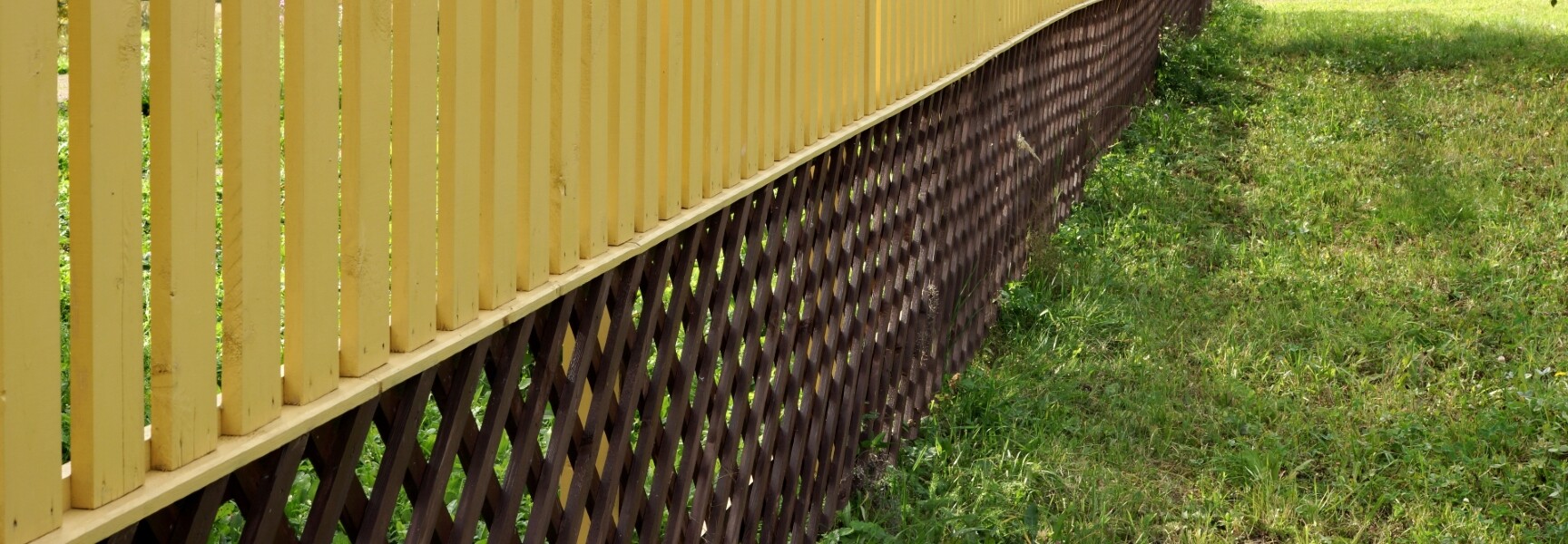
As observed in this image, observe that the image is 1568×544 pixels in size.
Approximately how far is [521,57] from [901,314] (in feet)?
9.71

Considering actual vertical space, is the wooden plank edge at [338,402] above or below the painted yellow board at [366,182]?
below

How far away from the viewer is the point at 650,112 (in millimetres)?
3094

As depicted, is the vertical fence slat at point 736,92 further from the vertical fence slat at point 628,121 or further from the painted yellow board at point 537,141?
the painted yellow board at point 537,141

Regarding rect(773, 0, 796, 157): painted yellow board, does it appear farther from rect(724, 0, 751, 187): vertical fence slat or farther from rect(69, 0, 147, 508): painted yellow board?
rect(69, 0, 147, 508): painted yellow board

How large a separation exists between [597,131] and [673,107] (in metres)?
0.41

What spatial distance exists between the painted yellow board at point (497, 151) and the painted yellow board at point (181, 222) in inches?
26.1

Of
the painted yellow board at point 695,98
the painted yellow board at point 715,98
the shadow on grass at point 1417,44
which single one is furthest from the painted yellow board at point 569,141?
the shadow on grass at point 1417,44

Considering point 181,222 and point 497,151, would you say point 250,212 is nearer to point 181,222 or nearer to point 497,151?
point 181,222

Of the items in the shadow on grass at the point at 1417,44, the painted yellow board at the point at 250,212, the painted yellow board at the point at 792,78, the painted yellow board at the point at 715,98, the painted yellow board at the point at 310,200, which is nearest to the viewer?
the painted yellow board at the point at 250,212

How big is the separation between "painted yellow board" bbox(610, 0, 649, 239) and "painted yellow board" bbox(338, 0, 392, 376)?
0.78 m

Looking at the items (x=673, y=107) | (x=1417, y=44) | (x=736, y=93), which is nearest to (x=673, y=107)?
(x=673, y=107)

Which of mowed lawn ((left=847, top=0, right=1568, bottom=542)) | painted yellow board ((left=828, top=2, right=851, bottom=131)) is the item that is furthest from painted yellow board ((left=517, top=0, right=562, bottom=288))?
mowed lawn ((left=847, top=0, right=1568, bottom=542))

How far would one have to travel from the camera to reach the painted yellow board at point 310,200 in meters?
1.96

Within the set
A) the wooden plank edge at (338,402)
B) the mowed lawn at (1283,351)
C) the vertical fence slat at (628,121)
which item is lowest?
the mowed lawn at (1283,351)
